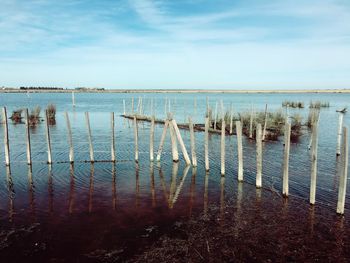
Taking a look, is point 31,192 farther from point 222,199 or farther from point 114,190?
point 222,199

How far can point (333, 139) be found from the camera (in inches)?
1014

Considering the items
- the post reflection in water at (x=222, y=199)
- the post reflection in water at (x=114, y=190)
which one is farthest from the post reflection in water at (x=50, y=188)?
the post reflection in water at (x=222, y=199)

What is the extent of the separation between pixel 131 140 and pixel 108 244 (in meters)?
17.4

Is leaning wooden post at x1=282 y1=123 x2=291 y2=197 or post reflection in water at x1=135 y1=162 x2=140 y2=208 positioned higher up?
leaning wooden post at x1=282 y1=123 x2=291 y2=197

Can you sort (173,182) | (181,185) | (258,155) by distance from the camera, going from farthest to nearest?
(173,182), (181,185), (258,155)

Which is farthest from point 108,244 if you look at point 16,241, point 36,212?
point 36,212

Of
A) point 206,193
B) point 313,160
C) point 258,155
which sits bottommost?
point 206,193

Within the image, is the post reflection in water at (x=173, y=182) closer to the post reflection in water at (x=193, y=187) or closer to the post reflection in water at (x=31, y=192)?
the post reflection in water at (x=193, y=187)

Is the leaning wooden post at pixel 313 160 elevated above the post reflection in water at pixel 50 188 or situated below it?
above

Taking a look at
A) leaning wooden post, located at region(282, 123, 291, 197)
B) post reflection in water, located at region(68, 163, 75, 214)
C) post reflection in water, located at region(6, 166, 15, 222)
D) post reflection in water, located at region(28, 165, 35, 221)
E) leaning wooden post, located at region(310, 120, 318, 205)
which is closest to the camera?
leaning wooden post, located at region(310, 120, 318, 205)

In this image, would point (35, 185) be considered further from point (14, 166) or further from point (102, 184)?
point (14, 166)

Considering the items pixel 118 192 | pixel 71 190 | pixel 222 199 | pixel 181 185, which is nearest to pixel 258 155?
pixel 222 199

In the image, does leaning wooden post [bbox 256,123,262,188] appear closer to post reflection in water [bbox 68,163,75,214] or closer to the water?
the water

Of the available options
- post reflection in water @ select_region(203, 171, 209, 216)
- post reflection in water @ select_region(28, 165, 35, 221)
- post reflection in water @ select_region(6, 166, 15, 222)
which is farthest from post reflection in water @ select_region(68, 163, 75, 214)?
→ post reflection in water @ select_region(203, 171, 209, 216)
